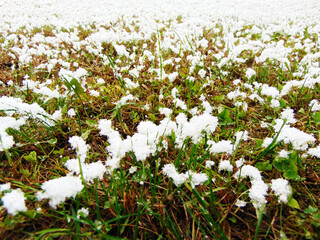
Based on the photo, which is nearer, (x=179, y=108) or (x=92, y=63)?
(x=179, y=108)

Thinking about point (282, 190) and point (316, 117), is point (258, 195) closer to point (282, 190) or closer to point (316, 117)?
point (282, 190)

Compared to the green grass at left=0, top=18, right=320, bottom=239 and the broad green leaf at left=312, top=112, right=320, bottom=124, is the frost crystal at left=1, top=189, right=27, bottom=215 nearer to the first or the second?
the green grass at left=0, top=18, right=320, bottom=239

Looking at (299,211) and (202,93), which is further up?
(202,93)

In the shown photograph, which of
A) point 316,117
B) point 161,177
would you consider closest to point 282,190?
point 161,177

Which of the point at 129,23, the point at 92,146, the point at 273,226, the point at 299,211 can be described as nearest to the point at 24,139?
the point at 92,146

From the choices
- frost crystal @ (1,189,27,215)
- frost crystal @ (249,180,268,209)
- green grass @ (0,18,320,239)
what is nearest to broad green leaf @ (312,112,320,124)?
green grass @ (0,18,320,239)

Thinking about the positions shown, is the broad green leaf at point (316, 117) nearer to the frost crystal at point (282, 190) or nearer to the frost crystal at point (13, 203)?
the frost crystal at point (282, 190)

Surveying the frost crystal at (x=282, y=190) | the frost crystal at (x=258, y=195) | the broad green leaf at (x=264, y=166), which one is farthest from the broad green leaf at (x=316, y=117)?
the frost crystal at (x=258, y=195)

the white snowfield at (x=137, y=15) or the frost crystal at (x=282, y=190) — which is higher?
the white snowfield at (x=137, y=15)

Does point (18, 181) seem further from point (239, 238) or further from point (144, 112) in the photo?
point (239, 238)
